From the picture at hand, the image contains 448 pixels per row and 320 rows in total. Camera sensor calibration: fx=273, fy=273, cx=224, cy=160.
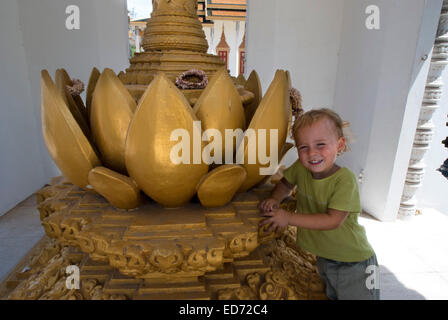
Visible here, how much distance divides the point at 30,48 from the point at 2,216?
3.89ft

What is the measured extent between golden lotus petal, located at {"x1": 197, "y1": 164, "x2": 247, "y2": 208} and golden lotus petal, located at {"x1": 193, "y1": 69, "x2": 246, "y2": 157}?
9 cm

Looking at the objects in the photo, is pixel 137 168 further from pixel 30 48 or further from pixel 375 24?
pixel 30 48

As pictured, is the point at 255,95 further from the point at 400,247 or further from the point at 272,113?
the point at 400,247

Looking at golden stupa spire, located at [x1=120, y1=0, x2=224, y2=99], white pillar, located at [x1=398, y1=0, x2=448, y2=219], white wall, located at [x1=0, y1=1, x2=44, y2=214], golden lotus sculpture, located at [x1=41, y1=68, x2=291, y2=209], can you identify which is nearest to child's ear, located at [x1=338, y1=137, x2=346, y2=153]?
golden lotus sculpture, located at [x1=41, y1=68, x2=291, y2=209]

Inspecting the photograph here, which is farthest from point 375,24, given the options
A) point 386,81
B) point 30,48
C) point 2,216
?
point 2,216

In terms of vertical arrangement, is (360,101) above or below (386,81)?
below

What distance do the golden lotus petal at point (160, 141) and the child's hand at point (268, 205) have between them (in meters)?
0.17

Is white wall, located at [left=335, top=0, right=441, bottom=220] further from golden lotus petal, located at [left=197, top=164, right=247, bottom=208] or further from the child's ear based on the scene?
golden lotus petal, located at [left=197, top=164, right=247, bottom=208]

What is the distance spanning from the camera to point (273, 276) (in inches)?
24.8

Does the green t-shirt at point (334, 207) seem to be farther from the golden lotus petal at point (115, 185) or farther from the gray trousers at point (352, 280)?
the golden lotus petal at point (115, 185)

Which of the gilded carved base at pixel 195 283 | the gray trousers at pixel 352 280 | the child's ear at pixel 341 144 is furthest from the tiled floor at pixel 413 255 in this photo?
the child's ear at pixel 341 144

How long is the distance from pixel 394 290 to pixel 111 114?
1238 millimetres

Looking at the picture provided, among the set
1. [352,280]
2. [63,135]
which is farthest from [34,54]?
[352,280]
